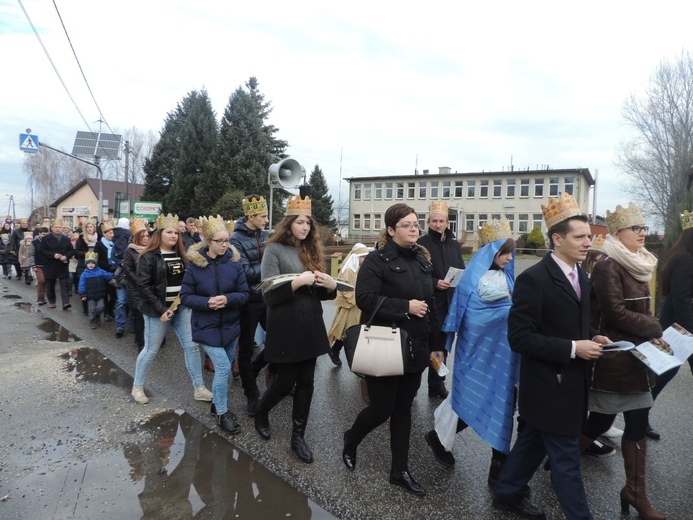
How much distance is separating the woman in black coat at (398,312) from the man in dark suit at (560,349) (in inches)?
27.2

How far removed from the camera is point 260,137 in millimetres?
27750

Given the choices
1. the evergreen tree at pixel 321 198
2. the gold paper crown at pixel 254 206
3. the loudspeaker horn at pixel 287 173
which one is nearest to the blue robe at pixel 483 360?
the gold paper crown at pixel 254 206

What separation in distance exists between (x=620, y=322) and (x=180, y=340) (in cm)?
398

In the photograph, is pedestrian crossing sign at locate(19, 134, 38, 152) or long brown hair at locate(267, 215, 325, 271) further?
pedestrian crossing sign at locate(19, 134, 38, 152)

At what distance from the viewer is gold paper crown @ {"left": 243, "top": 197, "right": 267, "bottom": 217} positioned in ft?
16.1

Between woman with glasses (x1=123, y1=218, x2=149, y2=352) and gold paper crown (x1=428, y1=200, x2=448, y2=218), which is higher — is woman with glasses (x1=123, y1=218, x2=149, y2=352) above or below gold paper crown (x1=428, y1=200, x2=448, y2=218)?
below

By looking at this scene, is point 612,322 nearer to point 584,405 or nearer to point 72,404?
point 584,405

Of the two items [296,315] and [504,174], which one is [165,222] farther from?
[504,174]

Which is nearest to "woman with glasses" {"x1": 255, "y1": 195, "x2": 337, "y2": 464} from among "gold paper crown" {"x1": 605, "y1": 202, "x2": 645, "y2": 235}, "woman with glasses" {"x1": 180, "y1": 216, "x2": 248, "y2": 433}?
"woman with glasses" {"x1": 180, "y1": 216, "x2": 248, "y2": 433}

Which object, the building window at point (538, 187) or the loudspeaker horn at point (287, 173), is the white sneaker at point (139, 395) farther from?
the building window at point (538, 187)

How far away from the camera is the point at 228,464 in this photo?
11.7 feet

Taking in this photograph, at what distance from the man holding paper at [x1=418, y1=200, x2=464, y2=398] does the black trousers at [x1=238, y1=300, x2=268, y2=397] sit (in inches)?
74.2

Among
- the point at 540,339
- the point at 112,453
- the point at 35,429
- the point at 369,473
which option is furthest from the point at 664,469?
the point at 35,429

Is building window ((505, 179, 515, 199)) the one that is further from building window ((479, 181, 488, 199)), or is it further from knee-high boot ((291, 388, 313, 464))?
knee-high boot ((291, 388, 313, 464))
